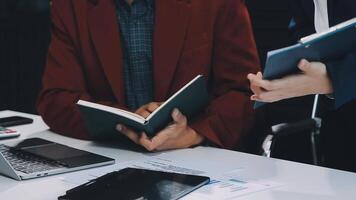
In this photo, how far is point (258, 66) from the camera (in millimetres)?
1758

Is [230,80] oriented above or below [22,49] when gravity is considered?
above

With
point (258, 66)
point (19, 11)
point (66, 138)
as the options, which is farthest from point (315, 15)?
point (19, 11)

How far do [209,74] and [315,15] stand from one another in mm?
383

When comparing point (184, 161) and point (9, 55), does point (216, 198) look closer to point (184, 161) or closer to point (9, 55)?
point (184, 161)

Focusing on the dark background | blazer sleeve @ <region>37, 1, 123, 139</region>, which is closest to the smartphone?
blazer sleeve @ <region>37, 1, 123, 139</region>

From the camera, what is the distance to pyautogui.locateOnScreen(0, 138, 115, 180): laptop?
51.0 inches

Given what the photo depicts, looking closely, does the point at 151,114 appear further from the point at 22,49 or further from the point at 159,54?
the point at 22,49

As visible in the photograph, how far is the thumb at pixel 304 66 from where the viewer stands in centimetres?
125

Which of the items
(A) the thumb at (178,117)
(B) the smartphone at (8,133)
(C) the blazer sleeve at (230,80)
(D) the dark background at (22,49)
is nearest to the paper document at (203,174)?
(A) the thumb at (178,117)

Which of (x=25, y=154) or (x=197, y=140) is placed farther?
(x=197, y=140)

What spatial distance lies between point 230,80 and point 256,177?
505mm

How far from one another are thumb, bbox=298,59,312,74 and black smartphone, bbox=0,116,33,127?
105 cm

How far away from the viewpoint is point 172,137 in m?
1.55

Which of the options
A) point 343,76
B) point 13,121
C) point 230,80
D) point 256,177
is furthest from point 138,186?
point 13,121
